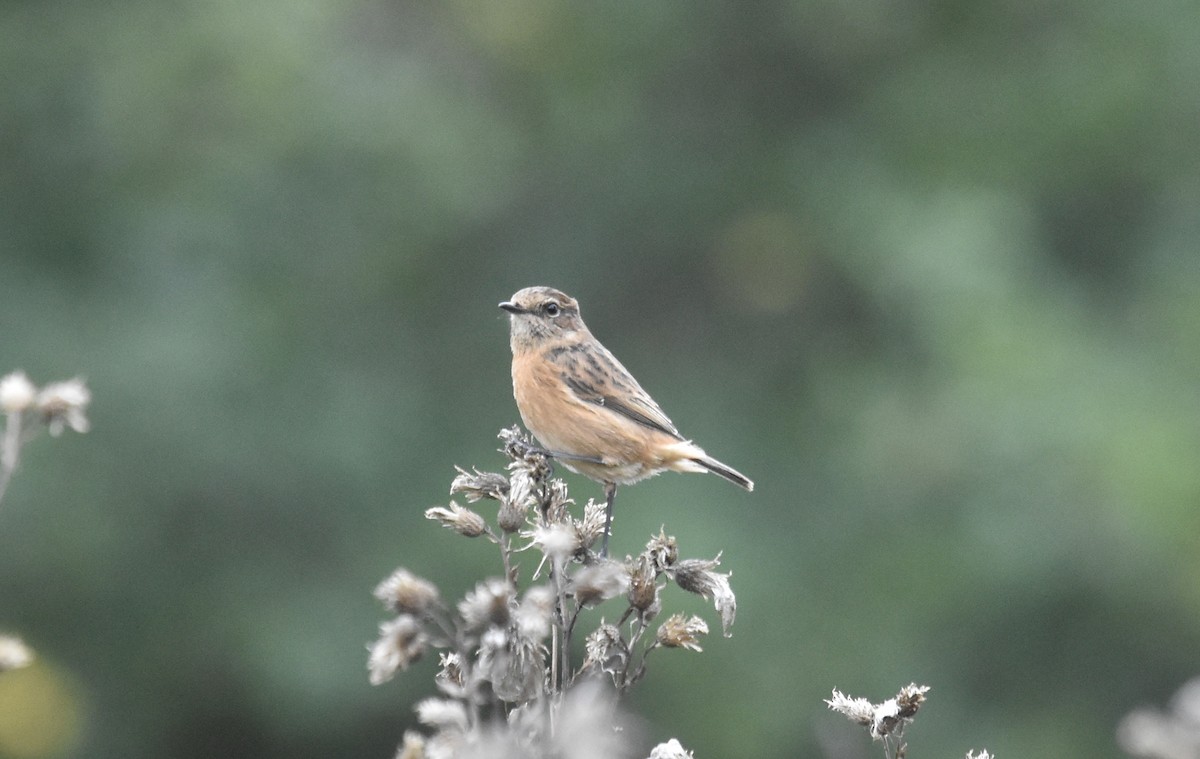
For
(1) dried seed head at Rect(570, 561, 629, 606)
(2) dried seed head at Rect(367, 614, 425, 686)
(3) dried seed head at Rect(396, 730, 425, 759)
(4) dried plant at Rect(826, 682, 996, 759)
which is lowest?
(3) dried seed head at Rect(396, 730, 425, 759)

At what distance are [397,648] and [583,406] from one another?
11.8ft

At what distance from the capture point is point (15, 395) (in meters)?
2.99

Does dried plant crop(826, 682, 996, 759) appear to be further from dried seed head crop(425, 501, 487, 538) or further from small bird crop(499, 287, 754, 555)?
small bird crop(499, 287, 754, 555)

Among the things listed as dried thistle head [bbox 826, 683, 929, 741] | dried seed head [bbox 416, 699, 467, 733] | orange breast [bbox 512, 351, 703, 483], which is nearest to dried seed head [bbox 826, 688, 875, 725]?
dried thistle head [bbox 826, 683, 929, 741]

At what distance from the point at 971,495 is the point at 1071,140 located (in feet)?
12.2

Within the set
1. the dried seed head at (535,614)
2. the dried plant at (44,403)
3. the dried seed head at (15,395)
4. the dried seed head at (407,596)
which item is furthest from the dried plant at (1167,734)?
the dried seed head at (15,395)

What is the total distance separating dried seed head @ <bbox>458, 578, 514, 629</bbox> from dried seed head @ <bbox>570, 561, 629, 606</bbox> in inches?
20.7

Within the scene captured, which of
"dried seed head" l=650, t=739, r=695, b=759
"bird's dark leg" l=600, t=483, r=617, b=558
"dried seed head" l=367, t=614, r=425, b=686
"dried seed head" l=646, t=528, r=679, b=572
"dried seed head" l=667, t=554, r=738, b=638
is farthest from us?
"bird's dark leg" l=600, t=483, r=617, b=558

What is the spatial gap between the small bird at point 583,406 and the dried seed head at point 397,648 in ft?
9.64

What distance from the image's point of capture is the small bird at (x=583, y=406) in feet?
19.4

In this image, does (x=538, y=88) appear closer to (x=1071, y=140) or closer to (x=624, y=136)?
(x=624, y=136)

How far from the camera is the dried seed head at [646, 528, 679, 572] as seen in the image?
3.60 metres

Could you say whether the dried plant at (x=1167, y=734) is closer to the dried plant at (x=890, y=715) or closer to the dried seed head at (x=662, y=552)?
the dried plant at (x=890, y=715)

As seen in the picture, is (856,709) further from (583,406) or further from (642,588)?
(583,406)
